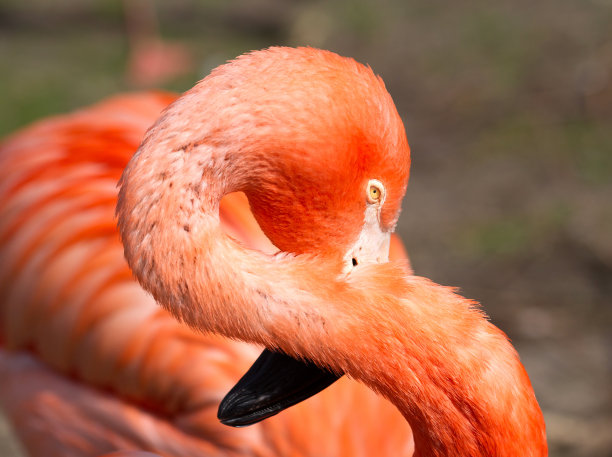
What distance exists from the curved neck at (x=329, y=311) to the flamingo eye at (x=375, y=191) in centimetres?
15

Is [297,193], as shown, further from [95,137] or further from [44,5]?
[44,5]

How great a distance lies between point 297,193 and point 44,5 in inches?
259

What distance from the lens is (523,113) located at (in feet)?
16.8

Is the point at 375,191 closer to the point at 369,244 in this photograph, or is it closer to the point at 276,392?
the point at 369,244

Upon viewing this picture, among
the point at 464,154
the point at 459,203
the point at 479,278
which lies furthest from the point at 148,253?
the point at 464,154

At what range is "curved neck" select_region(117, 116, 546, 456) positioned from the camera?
1.44m

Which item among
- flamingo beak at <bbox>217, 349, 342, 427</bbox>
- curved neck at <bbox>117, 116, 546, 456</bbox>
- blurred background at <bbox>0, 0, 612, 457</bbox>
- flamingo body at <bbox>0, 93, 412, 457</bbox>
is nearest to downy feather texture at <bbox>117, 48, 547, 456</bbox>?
curved neck at <bbox>117, 116, 546, 456</bbox>

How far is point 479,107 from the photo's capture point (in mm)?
5250

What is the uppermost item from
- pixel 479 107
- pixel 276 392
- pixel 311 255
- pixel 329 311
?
pixel 479 107

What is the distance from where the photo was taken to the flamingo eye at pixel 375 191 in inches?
63.4

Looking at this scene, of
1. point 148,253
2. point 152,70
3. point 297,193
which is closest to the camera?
point 148,253

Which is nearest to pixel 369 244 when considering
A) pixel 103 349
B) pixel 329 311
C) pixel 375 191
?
pixel 375 191

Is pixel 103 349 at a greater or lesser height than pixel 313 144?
lesser

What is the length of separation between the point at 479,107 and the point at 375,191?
3.84 meters
